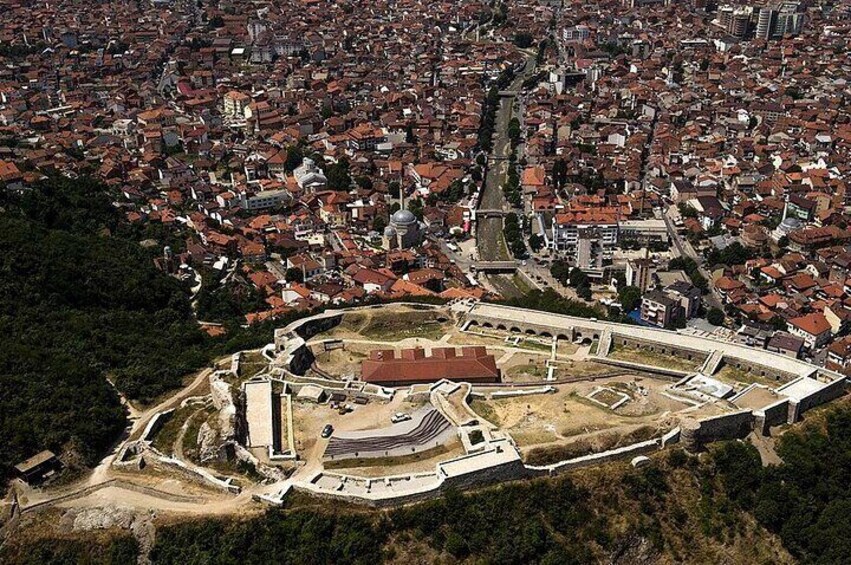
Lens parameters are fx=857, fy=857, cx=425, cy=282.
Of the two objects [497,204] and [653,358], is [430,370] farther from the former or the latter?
[497,204]

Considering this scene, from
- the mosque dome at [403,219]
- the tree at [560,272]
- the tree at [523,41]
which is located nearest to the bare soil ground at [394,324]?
the tree at [560,272]

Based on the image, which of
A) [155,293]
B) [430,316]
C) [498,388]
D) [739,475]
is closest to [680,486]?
[739,475]

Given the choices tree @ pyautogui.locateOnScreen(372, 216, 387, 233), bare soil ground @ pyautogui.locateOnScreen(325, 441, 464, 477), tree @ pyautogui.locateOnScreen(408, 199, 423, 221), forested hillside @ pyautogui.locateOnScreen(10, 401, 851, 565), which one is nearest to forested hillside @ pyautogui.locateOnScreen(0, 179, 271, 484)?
forested hillside @ pyautogui.locateOnScreen(10, 401, 851, 565)

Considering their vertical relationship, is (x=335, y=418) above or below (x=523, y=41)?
above

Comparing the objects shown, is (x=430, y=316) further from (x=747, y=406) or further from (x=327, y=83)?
(x=327, y=83)

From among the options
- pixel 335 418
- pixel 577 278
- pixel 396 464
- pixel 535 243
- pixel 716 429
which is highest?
pixel 396 464

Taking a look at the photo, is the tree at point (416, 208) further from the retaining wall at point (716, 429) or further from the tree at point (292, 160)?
the retaining wall at point (716, 429)

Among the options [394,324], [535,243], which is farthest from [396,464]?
[535,243]
